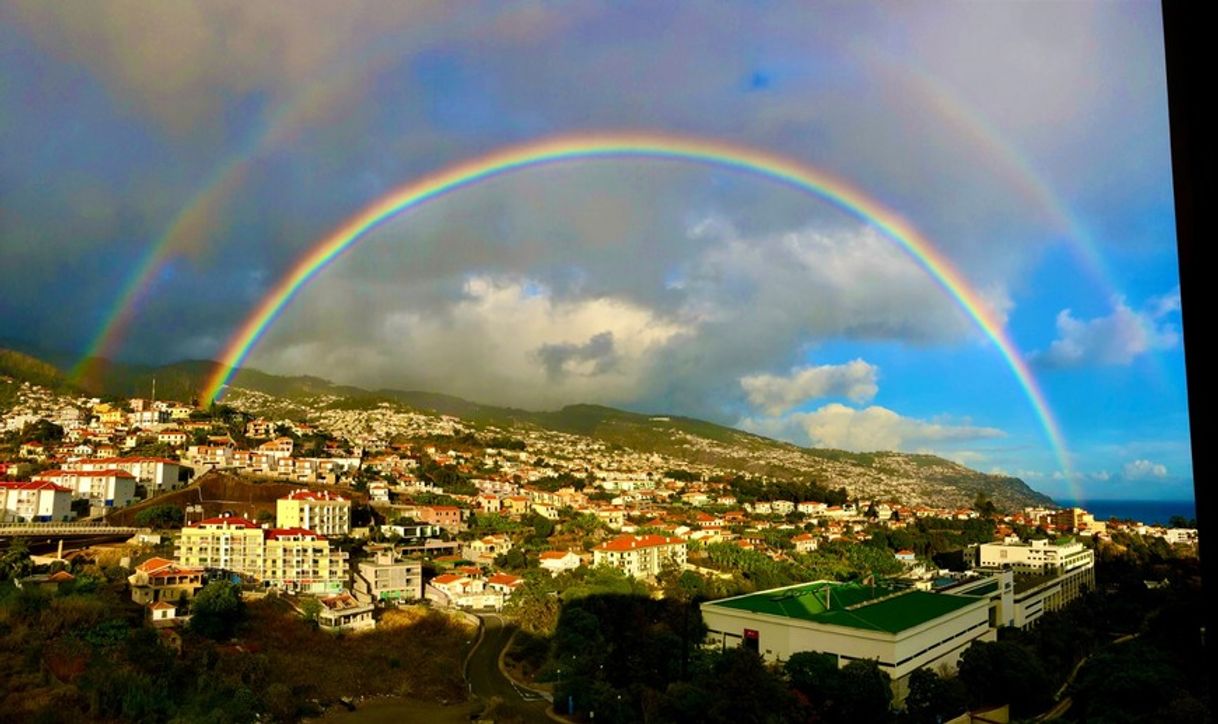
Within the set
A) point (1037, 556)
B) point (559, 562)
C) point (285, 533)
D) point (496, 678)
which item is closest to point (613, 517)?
point (559, 562)

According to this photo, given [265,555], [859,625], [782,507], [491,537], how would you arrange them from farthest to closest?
[782,507]
[491,537]
[265,555]
[859,625]

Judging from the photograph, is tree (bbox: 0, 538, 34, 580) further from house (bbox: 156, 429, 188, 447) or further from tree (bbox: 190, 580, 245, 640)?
house (bbox: 156, 429, 188, 447)

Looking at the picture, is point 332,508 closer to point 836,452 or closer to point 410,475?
point 410,475

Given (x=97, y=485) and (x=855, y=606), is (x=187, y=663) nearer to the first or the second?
(x=855, y=606)

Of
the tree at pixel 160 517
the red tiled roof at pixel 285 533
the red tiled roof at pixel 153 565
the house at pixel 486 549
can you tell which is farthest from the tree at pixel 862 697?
the tree at pixel 160 517

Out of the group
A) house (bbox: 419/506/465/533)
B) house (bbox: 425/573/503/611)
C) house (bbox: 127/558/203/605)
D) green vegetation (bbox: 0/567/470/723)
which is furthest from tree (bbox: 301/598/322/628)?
house (bbox: 419/506/465/533)

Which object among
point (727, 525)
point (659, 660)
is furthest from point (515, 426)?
point (659, 660)

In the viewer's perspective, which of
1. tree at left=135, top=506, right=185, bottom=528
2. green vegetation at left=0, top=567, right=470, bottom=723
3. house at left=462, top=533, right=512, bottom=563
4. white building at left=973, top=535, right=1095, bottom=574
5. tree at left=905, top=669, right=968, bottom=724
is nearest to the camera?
green vegetation at left=0, top=567, right=470, bottom=723
